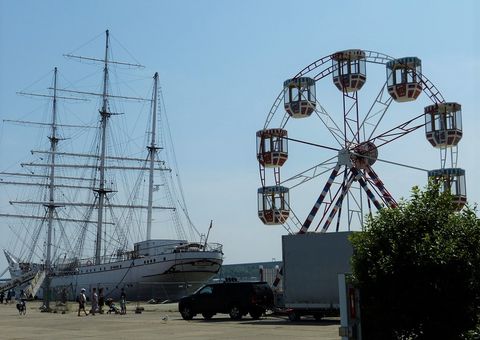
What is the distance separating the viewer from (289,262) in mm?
25281

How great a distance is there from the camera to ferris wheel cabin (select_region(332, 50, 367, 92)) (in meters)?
36.7

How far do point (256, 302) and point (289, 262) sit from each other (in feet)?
12.4

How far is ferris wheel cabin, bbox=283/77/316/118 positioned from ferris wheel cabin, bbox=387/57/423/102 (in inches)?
171

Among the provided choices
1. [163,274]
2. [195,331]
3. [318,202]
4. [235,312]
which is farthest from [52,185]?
[195,331]

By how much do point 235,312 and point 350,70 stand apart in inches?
606

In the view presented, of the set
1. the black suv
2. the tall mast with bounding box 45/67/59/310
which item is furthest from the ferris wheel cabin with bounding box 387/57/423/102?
the tall mast with bounding box 45/67/59/310

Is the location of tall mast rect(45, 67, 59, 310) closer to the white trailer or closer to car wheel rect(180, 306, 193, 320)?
car wheel rect(180, 306, 193, 320)

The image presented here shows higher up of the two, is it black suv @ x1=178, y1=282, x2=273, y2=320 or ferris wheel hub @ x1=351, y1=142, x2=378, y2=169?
ferris wheel hub @ x1=351, y1=142, x2=378, y2=169

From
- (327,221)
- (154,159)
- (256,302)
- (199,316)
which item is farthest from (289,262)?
(154,159)

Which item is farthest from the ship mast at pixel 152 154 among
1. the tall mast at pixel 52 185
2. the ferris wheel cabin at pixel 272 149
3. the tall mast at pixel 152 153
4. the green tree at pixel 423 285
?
the green tree at pixel 423 285

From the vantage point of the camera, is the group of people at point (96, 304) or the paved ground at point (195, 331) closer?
the paved ground at point (195, 331)

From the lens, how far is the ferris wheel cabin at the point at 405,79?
3541 centimetres

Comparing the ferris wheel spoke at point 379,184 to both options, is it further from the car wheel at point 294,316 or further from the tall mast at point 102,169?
the tall mast at point 102,169

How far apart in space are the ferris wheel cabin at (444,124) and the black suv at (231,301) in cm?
1189
